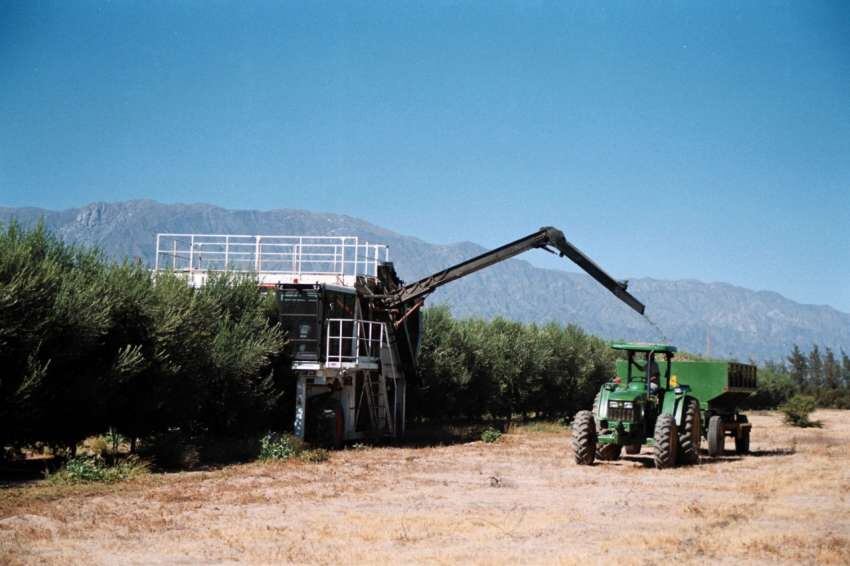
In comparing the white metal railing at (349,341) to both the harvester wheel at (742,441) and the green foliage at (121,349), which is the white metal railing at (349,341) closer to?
the green foliage at (121,349)

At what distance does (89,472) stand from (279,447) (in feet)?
22.8

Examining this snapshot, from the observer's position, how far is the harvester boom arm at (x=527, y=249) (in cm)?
3238

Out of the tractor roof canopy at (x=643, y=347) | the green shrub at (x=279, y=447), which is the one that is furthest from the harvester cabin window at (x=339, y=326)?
the tractor roof canopy at (x=643, y=347)

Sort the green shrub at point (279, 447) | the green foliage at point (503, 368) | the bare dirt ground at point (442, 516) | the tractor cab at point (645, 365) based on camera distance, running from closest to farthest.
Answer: the bare dirt ground at point (442, 516) < the tractor cab at point (645, 365) < the green shrub at point (279, 447) < the green foliage at point (503, 368)

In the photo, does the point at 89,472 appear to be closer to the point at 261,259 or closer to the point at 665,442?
the point at 665,442

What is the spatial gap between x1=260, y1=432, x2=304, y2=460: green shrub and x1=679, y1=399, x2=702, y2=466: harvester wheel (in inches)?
404

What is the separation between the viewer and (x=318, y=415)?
31109 millimetres

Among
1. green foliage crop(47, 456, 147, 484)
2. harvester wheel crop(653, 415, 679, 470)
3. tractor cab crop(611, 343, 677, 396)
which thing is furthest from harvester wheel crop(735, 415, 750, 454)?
green foliage crop(47, 456, 147, 484)

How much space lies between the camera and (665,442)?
23.6 meters

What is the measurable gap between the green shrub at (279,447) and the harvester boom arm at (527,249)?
7963 mm

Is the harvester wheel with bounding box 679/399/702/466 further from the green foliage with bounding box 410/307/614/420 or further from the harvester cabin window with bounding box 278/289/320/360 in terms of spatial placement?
the green foliage with bounding box 410/307/614/420

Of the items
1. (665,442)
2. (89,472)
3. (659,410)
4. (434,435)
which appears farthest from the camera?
(434,435)

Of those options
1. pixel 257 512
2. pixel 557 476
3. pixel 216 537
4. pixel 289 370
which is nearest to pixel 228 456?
pixel 289 370

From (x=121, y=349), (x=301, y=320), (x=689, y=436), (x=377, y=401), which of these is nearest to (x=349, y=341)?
(x=301, y=320)
